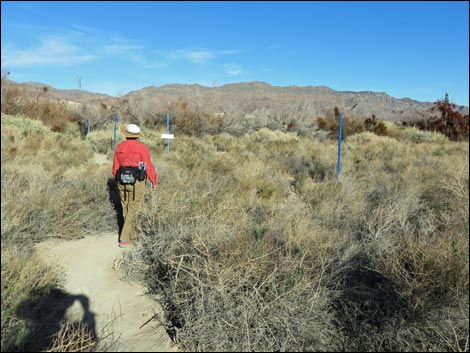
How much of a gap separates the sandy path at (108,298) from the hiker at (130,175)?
1.11 feet

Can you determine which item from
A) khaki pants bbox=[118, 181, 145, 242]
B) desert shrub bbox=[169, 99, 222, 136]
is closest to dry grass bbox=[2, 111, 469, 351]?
khaki pants bbox=[118, 181, 145, 242]

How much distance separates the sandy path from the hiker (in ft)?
1.11

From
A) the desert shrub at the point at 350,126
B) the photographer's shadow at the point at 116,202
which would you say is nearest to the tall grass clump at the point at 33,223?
the photographer's shadow at the point at 116,202

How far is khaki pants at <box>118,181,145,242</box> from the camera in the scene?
219 inches

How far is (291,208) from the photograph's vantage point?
262 inches

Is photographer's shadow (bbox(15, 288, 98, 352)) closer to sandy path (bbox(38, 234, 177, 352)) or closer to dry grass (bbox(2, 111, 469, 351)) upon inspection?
sandy path (bbox(38, 234, 177, 352))

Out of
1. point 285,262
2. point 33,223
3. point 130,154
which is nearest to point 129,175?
point 130,154

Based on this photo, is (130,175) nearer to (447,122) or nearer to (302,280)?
(302,280)

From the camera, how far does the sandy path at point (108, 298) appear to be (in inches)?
135

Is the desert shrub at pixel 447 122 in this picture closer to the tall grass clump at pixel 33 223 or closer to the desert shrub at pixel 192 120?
the desert shrub at pixel 192 120

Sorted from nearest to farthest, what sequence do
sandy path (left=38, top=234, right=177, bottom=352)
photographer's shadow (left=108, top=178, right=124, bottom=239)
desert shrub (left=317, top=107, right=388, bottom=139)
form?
sandy path (left=38, top=234, right=177, bottom=352), photographer's shadow (left=108, top=178, right=124, bottom=239), desert shrub (left=317, top=107, right=388, bottom=139)

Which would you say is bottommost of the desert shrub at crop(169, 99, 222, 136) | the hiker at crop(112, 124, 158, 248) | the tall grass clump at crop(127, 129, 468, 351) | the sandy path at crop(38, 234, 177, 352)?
the sandy path at crop(38, 234, 177, 352)

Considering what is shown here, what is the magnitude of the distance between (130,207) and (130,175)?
0.50m

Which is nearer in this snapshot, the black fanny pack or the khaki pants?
the black fanny pack
